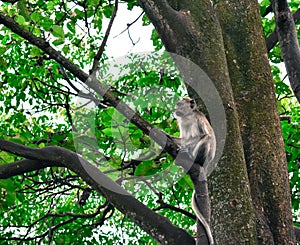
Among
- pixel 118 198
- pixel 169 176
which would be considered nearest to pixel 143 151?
pixel 169 176

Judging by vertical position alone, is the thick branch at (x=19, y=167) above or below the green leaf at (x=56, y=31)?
below

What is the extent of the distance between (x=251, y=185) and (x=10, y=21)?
1.99 metres

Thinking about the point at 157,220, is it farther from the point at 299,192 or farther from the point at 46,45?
the point at 299,192

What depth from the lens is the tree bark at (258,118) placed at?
3094 millimetres

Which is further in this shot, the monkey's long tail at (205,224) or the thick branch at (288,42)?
the thick branch at (288,42)

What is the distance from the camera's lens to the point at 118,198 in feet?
10.4

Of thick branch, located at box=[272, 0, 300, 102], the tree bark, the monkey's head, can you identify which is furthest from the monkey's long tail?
the monkey's head

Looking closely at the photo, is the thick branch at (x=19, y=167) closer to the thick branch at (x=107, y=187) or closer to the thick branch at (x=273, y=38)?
the thick branch at (x=107, y=187)

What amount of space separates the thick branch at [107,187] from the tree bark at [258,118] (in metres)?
0.54

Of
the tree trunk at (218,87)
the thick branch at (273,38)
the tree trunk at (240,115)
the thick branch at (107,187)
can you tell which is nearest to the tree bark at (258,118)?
the tree trunk at (240,115)

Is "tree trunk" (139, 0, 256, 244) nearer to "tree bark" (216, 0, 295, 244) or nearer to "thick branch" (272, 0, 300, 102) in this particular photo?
"tree bark" (216, 0, 295, 244)

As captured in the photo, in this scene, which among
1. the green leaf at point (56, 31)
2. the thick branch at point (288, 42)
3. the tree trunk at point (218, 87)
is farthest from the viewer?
the green leaf at point (56, 31)

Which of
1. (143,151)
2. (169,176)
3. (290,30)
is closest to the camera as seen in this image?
(290,30)

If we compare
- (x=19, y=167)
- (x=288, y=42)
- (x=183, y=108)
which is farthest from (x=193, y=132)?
(x=19, y=167)
